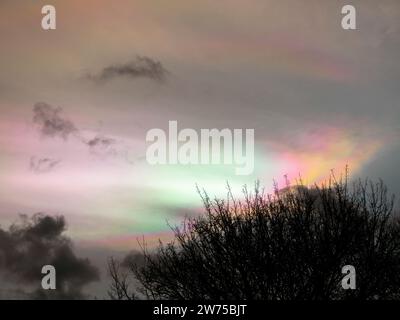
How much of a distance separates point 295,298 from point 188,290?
4811 mm

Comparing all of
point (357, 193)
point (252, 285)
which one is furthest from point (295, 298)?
point (357, 193)

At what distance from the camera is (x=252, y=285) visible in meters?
23.8

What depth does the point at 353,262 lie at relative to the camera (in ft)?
81.1

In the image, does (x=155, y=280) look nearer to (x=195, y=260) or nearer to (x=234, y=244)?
(x=195, y=260)
